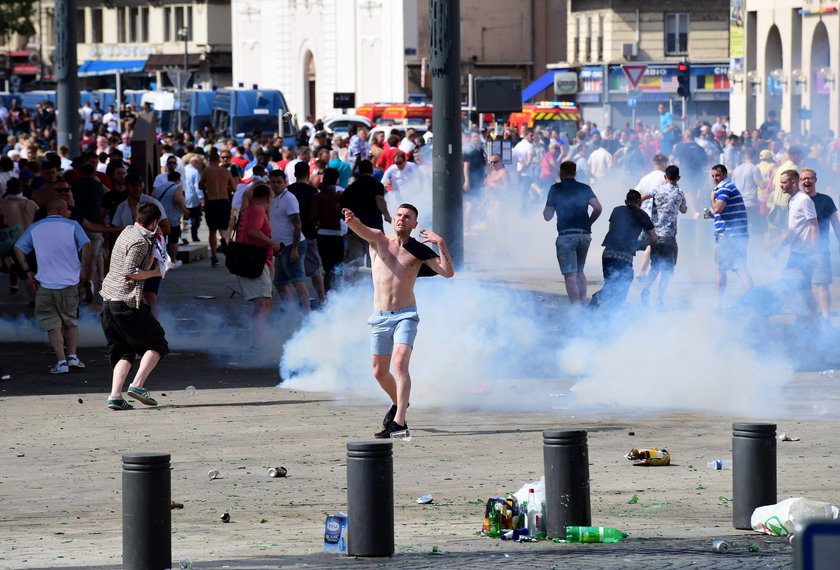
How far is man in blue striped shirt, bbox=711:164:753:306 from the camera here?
16828 mm

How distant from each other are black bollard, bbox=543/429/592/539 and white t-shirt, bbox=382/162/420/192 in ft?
51.9

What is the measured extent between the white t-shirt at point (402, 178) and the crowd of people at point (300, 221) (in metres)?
0.03

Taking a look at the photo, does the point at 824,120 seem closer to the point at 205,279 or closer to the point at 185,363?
the point at 205,279

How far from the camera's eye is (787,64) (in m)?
42.6

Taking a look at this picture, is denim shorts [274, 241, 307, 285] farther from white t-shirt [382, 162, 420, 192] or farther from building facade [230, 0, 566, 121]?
building facade [230, 0, 566, 121]

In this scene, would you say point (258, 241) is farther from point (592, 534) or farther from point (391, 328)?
point (592, 534)

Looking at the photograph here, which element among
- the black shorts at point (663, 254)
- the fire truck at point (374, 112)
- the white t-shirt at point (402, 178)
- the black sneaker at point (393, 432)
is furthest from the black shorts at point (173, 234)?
the fire truck at point (374, 112)

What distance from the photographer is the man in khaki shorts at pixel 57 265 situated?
43.9 ft

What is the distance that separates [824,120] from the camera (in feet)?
127

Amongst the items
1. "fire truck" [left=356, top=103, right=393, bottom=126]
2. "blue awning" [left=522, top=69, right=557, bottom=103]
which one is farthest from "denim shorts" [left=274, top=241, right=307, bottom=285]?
Answer: "blue awning" [left=522, top=69, right=557, bottom=103]

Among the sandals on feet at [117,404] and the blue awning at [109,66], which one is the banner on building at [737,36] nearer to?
the sandals on feet at [117,404]

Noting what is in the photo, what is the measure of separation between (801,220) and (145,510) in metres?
10.3

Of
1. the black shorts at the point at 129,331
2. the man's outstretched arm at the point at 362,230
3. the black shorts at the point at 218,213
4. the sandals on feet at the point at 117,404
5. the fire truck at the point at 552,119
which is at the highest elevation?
the fire truck at the point at 552,119

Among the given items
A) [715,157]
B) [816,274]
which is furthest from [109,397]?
[715,157]
